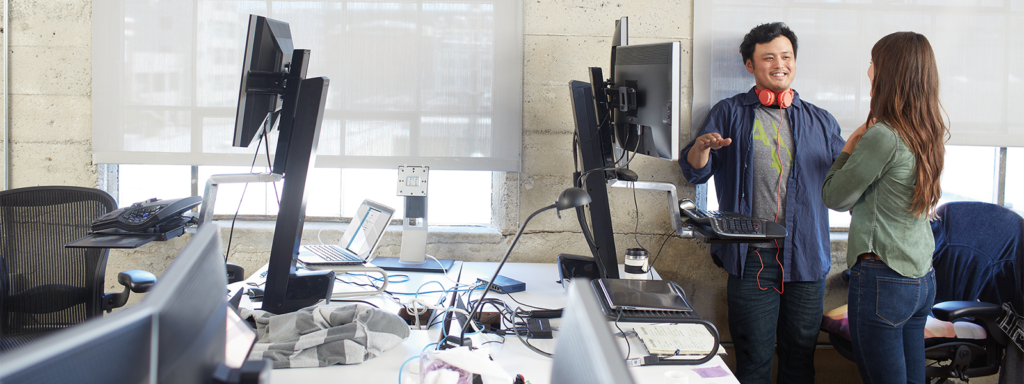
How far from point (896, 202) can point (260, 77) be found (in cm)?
210

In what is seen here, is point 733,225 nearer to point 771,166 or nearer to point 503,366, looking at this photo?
point 771,166

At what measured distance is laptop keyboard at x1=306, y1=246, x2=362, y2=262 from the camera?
6.47ft

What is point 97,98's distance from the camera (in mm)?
2631

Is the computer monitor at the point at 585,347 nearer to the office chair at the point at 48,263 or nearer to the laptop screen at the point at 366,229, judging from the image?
the laptop screen at the point at 366,229

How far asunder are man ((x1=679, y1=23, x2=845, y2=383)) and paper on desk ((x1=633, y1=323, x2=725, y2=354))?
934mm

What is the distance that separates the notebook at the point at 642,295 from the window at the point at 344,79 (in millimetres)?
1227

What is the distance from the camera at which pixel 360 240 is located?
221 centimetres

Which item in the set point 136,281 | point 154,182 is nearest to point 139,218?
point 136,281

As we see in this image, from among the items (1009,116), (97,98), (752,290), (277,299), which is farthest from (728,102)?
(97,98)

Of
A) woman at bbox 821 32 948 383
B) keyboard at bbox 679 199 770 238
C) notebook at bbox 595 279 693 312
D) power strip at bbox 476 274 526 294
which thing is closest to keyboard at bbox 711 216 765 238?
keyboard at bbox 679 199 770 238

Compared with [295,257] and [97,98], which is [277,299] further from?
[97,98]

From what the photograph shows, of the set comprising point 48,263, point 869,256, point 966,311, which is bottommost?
point 966,311

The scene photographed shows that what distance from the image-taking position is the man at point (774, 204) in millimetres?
2312

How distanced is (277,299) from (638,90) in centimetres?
128
